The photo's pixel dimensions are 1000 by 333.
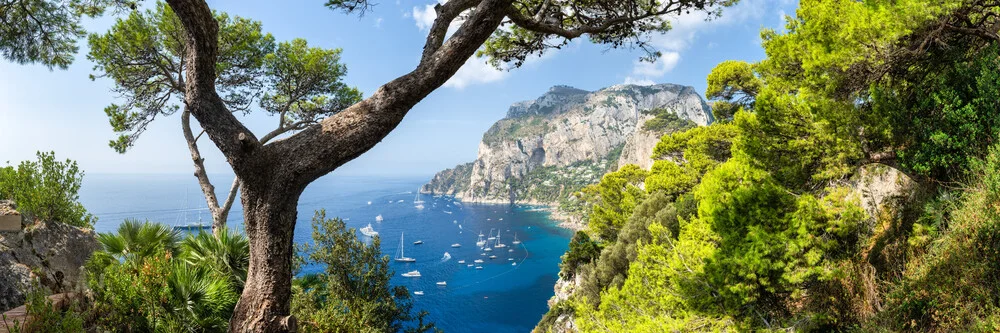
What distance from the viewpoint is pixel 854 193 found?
655cm

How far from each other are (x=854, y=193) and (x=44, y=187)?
1308 centimetres

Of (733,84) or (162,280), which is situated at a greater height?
(733,84)

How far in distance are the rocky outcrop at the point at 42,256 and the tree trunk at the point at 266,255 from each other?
14.2 feet

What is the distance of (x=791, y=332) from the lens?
5906 millimetres

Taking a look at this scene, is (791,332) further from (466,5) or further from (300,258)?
(300,258)

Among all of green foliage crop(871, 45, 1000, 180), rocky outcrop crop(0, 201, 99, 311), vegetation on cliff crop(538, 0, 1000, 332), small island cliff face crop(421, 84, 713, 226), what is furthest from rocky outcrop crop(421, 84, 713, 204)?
rocky outcrop crop(0, 201, 99, 311)

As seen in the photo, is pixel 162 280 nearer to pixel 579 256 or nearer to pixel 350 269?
pixel 350 269

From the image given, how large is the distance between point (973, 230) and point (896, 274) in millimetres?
1165

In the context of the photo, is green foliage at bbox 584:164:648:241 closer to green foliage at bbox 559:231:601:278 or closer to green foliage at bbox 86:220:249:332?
green foliage at bbox 559:231:601:278

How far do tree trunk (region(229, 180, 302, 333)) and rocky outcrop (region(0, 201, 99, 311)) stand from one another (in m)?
4.32

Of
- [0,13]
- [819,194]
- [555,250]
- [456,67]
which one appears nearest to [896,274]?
[819,194]

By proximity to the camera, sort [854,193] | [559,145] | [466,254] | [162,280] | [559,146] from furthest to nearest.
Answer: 1. [559,145]
2. [559,146]
3. [466,254]
4. [854,193]
5. [162,280]

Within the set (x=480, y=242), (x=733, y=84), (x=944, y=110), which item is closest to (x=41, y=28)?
(x=944, y=110)

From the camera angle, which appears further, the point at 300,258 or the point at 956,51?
the point at 300,258
